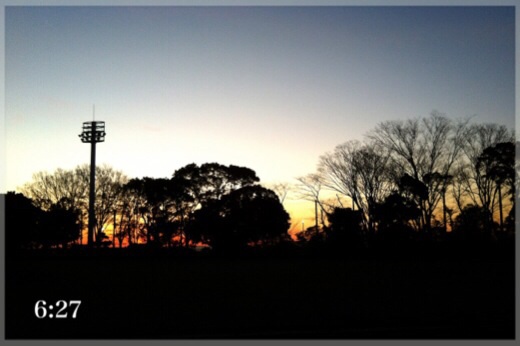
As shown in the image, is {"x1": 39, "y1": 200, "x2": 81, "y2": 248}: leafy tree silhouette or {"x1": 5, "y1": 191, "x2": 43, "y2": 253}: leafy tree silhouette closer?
{"x1": 5, "y1": 191, "x2": 43, "y2": 253}: leafy tree silhouette

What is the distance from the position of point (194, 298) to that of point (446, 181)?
26.2 metres

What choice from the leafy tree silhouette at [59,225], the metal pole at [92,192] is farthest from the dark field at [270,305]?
the leafy tree silhouette at [59,225]

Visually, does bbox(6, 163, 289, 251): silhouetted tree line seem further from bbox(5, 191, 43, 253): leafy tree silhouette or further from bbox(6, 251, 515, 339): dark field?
bbox(6, 251, 515, 339): dark field

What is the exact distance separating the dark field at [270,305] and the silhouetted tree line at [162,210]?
70.6ft

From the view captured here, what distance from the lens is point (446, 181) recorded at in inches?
1352

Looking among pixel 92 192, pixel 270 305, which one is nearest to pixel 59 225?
pixel 92 192

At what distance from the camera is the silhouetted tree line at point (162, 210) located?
40.7 meters

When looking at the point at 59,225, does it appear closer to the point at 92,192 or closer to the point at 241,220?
the point at 92,192

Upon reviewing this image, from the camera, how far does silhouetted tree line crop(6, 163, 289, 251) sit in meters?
40.7

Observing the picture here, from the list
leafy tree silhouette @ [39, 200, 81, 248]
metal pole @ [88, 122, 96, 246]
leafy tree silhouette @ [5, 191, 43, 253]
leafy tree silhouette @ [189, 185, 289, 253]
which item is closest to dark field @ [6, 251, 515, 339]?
leafy tree silhouette @ [5, 191, 43, 253]

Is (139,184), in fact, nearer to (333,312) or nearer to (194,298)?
(194,298)

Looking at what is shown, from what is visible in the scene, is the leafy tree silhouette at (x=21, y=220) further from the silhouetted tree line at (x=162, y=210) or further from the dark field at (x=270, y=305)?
the dark field at (x=270, y=305)

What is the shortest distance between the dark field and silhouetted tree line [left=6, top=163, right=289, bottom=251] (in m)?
21.5

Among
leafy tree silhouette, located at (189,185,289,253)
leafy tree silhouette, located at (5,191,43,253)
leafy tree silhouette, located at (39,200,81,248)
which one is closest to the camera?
leafy tree silhouette, located at (5,191,43,253)
